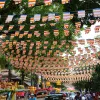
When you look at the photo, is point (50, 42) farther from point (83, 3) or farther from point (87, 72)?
point (87, 72)

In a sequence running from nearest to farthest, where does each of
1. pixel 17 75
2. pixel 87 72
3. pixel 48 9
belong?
1. pixel 48 9
2. pixel 87 72
3. pixel 17 75

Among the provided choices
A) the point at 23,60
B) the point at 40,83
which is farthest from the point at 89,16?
the point at 40,83

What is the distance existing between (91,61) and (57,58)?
9.35 ft

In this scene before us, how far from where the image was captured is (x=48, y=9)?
32969 mm

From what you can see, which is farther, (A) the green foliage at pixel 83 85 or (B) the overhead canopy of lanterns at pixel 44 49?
(A) the green foliage at pixel 83 85

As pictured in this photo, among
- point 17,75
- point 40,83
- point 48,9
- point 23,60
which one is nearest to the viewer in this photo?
point 48,9

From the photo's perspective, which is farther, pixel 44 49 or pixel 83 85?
pixel 83 85

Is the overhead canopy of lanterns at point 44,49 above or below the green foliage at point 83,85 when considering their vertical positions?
above

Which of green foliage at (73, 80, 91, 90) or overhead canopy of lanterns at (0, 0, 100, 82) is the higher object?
overhead canopy of lanterns at (0, 0, 100, 82)

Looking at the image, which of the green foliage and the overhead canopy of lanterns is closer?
the overhead canopy of lanterns

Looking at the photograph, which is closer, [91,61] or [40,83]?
[91,61]

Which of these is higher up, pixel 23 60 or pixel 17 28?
pixel 17 28

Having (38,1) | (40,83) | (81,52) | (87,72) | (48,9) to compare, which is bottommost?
(40,83)

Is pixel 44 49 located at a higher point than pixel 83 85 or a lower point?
higher
